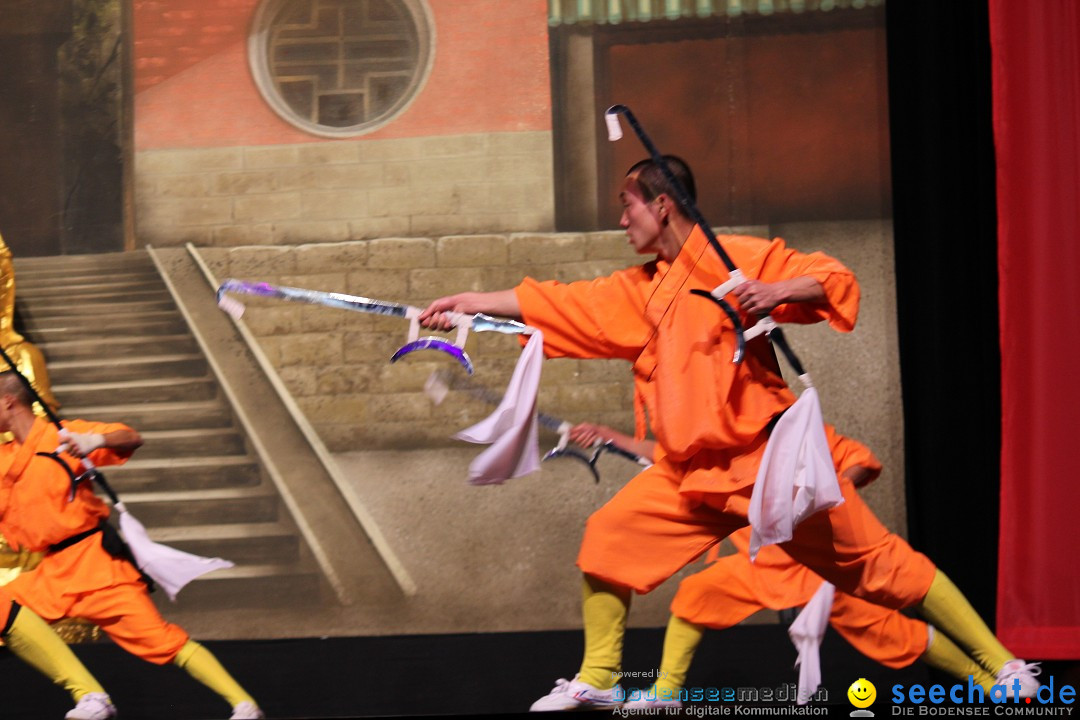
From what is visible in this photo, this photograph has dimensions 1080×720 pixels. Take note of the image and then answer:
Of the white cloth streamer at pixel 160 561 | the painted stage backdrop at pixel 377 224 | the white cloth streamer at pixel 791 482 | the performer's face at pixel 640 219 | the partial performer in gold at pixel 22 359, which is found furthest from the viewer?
the painted stage backdrop at pixel 377 224

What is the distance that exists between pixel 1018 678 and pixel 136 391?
2.84 metres

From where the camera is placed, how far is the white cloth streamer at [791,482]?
2.43 m

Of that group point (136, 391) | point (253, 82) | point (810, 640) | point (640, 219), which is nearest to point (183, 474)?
point (136, 391)

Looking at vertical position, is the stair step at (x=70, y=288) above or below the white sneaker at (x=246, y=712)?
above

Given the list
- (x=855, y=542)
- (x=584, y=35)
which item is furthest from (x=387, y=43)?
(x=855, y=542)

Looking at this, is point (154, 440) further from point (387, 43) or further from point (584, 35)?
point (584, 35)

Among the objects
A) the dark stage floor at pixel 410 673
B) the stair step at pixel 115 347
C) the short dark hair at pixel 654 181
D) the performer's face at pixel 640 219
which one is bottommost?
the dark stage floor at pixel 410 673

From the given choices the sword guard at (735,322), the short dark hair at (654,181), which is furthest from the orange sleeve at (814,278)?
the short dark hair at (654,181)

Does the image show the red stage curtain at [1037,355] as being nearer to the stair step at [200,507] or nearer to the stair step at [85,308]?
the stair step at [200,507]

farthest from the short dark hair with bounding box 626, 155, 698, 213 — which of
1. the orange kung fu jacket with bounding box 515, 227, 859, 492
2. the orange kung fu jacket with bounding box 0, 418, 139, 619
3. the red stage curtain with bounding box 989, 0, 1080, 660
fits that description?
the orange kung fu jacket with bounding box 0, 418, 139, 619

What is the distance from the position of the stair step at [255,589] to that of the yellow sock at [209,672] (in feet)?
2.04

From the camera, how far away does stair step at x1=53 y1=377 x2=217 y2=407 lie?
3852 millimetres

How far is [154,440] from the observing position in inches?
151

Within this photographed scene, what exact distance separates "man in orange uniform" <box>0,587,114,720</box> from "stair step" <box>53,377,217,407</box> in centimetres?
92
